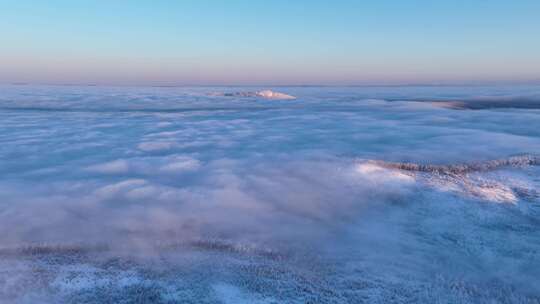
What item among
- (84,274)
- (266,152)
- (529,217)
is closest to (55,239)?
(84,274)

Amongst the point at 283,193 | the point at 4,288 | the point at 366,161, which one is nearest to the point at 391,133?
the point at 366,161

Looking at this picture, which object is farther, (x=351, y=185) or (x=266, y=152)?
(x=266, y=152)

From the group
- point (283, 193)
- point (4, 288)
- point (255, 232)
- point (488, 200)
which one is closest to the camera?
point (4, 288)

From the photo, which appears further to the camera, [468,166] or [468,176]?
[468,166]

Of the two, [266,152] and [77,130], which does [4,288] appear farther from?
[77,130]

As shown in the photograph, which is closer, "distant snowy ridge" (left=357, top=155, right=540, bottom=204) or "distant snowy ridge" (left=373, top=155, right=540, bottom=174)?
"distant snowy ridge" (left=357, top=155, right=540, bottom=204)

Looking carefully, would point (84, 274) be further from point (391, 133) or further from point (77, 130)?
point (77, 130)

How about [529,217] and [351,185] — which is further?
[351,185]

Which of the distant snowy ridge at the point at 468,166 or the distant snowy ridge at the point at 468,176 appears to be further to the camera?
the distant snowy ridge at the point at 468,166

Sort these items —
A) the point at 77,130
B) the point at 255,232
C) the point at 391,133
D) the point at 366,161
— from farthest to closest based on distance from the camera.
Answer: the point at 77,130
the point at 391,133
the point at 366,161
the point at 255,232
